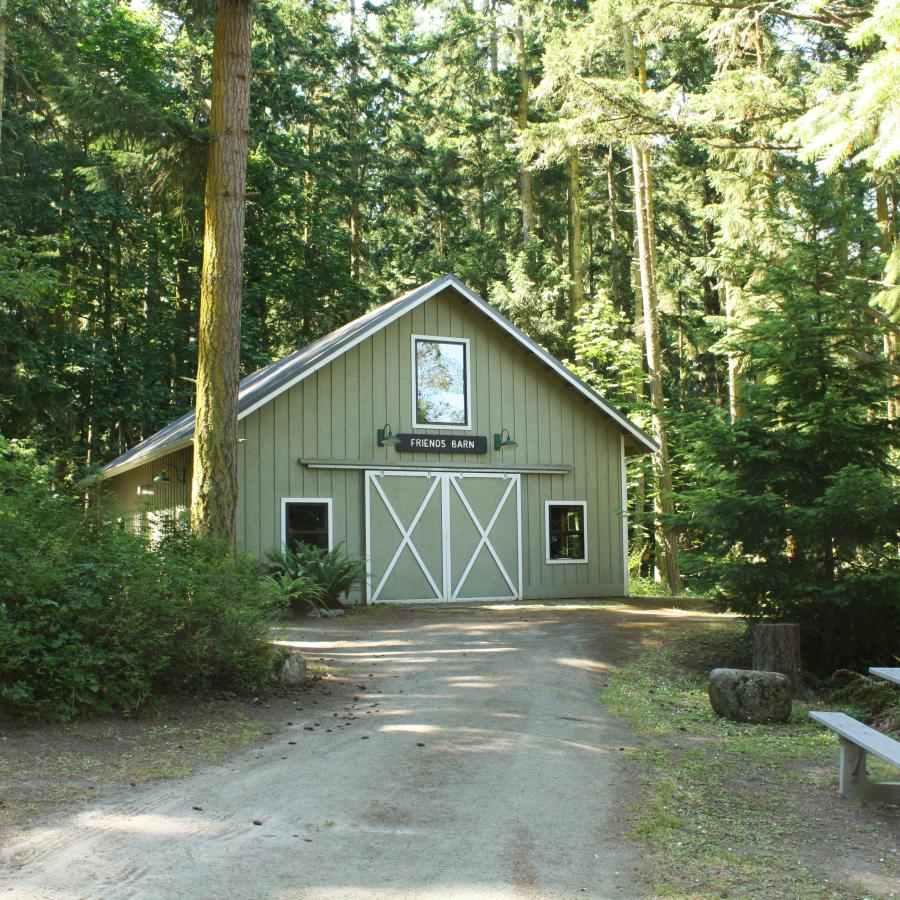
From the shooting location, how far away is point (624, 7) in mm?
18250

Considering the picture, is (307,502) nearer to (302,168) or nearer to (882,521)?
(882,521)

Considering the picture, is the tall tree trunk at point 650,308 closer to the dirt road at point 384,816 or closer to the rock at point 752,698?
the rock at point 752,698

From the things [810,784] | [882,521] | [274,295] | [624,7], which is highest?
[624,7]

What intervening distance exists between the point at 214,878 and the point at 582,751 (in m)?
3.16

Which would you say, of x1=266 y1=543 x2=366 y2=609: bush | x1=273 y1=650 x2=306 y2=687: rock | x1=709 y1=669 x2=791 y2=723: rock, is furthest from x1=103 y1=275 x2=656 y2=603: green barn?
x1=709 y1=669 x2=791 y2=723: rock

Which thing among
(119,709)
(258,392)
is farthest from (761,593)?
→ (258,392)

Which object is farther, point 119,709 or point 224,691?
point 224,691


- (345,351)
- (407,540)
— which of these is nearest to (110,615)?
(345,351)

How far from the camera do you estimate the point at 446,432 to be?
59.4ft

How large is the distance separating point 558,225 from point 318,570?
67.2 feet

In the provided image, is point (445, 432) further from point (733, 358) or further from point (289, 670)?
point (289, 670)

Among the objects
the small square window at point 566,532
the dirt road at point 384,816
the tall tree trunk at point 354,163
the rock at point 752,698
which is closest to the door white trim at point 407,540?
the small square window at point 566,532

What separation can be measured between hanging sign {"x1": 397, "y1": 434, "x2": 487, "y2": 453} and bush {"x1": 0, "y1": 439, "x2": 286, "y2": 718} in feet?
29.4

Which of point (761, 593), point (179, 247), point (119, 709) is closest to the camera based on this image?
point (119, 709)
